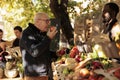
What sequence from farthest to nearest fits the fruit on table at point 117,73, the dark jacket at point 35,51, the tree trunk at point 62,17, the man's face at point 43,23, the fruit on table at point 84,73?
the tree trunk at point 62,17 < the fruit on table at point 84,73 < the fruit on table at point 117,73 < the man's face at point 43,23 < the dark jacket at point 35,51

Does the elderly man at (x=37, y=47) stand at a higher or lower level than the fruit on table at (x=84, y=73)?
higher

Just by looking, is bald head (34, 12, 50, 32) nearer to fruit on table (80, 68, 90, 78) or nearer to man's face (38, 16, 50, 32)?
man's face (38, 16, 50, 32)

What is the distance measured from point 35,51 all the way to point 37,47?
6cm

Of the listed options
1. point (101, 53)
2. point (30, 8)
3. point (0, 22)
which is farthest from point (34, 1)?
point (101, 53)

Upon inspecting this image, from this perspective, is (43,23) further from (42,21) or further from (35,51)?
(35,51)

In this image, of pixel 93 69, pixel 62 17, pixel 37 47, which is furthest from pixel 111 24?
pixel 62 17

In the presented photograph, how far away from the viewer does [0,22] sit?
72.5 ft

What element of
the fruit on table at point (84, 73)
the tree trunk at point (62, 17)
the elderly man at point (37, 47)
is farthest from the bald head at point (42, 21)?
the tree trunk at point (62, 17)

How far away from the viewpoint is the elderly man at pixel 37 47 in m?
4.89

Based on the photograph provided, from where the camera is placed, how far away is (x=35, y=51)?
4.87 meters

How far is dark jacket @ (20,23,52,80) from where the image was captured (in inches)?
192

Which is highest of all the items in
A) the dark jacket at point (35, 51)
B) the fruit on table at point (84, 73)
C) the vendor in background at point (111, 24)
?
the vendor in background at point (111, 24)

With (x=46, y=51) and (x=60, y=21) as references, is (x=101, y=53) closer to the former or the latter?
(x=46, y=51)

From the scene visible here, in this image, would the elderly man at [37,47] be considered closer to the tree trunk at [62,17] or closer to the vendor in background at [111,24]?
the vendor in background at [111,24]
